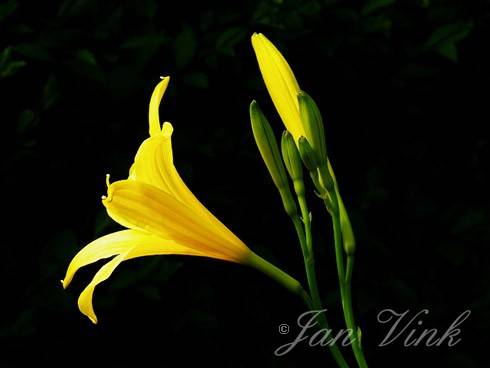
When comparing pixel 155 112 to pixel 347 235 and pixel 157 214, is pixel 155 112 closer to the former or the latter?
pixel 157 214

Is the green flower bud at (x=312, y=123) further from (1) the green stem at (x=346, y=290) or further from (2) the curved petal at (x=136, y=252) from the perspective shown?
(2) the curved petal at (x=136, y=252)

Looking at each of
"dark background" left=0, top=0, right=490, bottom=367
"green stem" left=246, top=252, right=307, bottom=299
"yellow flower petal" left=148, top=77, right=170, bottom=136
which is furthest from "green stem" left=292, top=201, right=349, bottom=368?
"dark background" left=0, top=0, right=490, bottom=367

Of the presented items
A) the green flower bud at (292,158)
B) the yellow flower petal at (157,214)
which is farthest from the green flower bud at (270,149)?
the yellow flower petal at (157,214)

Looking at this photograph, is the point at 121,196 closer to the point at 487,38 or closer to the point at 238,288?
the point at 238,288

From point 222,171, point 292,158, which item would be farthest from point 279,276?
point 222,171

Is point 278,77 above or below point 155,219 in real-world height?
above

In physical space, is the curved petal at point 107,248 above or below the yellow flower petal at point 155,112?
below

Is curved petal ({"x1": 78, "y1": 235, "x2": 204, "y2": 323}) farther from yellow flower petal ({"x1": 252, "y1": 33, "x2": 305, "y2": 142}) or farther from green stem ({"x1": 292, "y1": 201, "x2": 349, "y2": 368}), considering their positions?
yellow flower petal ({"x1": 252, "y1": 33, "x2": 305, "y2": 142})
